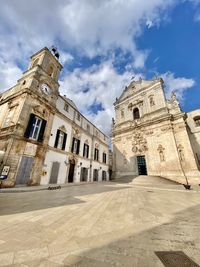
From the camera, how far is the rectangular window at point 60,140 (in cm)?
1420

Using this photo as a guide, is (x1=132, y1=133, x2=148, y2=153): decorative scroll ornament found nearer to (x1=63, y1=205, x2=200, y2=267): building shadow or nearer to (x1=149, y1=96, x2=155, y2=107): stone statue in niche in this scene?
(x1=149, y1=96, x2=155, y2=107): stone statue in niche

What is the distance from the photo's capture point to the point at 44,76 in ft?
46.9

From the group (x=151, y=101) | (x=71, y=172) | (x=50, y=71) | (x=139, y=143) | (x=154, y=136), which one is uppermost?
(x=50, y=71)

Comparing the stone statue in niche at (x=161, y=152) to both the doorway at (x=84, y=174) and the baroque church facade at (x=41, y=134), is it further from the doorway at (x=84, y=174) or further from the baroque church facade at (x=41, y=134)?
the doorway at (x=84, y=174)

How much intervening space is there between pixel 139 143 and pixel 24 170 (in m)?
16.2

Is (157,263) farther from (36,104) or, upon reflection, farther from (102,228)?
(36,104)

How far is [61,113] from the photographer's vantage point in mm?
15406

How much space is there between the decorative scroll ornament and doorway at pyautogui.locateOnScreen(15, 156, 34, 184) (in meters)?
15.2

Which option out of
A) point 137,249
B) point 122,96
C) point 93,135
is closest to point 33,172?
point 137,249

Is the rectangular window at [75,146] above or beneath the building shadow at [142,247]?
above

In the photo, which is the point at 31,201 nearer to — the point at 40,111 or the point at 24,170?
the point at 24,170

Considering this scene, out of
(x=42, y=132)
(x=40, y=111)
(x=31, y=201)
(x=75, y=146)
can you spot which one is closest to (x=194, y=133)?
(x=75, y=146)

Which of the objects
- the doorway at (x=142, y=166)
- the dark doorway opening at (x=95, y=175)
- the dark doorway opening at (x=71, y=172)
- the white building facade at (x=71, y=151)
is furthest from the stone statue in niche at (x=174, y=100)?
the dark doorway opening at (x=71, y=172)

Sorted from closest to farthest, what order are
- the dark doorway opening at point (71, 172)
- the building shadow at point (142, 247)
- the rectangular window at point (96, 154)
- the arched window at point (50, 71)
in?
the building shadow at point (142, 247), the dark doorway opening at point (71, 172), the arched window at point (50, 71), the rectangular window at point (96, 154)
